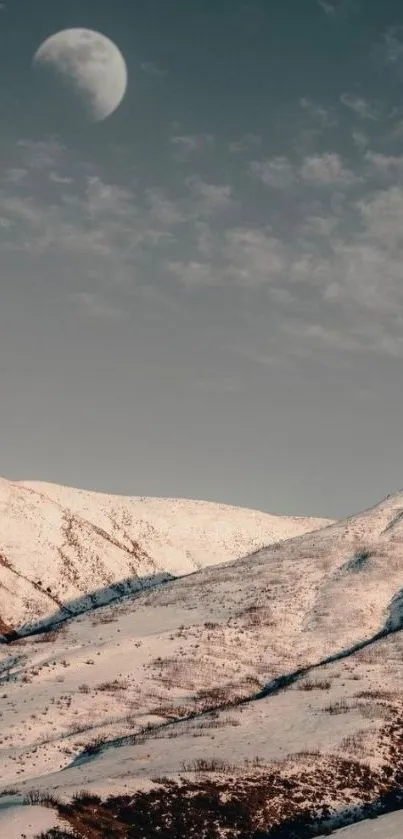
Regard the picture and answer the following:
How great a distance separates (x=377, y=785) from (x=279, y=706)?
11.6 meters

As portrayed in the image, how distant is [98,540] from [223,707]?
66.0m

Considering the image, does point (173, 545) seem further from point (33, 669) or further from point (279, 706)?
point (279, 706)

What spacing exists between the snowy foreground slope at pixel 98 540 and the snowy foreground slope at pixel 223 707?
16317 mm

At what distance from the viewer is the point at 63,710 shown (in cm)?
3947

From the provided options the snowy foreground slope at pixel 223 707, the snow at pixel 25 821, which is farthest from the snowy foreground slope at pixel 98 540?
the snow at pixel 25 821

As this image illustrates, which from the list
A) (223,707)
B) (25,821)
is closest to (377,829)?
(25,821)

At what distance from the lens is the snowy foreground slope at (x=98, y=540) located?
86.3 metres

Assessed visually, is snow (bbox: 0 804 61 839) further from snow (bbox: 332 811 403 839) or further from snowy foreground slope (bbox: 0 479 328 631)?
snowy foreground slope (bbox: 0 479 328 631)

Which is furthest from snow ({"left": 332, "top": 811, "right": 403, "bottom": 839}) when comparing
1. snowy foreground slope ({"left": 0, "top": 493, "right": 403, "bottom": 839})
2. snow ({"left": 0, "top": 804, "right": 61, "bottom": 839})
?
snow ({"left": 0, "top": 804, "right": 61, "bottom": 839})

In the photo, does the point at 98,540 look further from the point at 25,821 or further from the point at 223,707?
the point at 25,821

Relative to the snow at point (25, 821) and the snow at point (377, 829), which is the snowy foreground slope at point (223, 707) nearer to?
the snow at point (377, 829)

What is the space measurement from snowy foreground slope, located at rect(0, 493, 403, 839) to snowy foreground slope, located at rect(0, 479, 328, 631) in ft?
53.5

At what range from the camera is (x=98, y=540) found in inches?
4104

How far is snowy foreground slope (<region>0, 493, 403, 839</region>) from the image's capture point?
2383 centimetres
